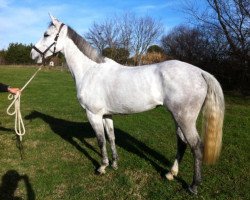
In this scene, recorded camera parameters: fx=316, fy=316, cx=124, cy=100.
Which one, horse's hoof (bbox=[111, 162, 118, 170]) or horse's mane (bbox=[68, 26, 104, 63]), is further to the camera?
horse's hoof (bbox=[111, 162, 118, 170])

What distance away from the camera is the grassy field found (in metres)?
4.31

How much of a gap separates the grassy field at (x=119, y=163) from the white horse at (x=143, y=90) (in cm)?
32

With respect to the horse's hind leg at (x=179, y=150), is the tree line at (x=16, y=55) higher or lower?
lower

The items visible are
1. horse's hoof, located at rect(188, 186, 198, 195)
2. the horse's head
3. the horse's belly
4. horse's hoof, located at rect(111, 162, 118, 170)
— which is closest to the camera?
horse's hoof, located at rect(188, 186, 198, 195)

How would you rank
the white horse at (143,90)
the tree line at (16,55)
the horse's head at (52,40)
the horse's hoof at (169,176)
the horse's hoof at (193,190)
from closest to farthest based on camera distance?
the white horse at (143,90)
the horse's hoof at (193,190)
the horse's hoof at (169,176)
the horse's head at (52,40)
the tree line at (16,55)

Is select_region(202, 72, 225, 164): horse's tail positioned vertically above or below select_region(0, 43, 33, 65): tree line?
above

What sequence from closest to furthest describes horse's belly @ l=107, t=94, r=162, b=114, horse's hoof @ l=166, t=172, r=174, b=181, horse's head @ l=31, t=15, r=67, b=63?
horse's belly @ l=107, t=94, r=162, b=114, horse's hoof @ l=166, t=172, r=174, b=181, horse's head @ l=31, t=15, r=67, b=63

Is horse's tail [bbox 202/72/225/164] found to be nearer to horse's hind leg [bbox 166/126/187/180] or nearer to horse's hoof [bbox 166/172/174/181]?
horse's hind leg [bbox 166/126/187/180]

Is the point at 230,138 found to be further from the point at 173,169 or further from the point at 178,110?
the point at 178,110

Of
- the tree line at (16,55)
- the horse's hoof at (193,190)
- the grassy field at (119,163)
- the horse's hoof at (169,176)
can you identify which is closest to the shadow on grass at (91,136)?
the grassy field at (119,163)

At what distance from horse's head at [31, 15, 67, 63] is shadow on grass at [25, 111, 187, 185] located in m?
2.02

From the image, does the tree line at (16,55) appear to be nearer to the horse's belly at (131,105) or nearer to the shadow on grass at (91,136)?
the shadow on grass at (91,136)

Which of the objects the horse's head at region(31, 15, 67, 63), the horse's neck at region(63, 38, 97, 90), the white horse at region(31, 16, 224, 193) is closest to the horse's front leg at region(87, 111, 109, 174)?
the white horse at region(31, 16, 224, 193)

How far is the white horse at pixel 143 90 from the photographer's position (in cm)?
401
